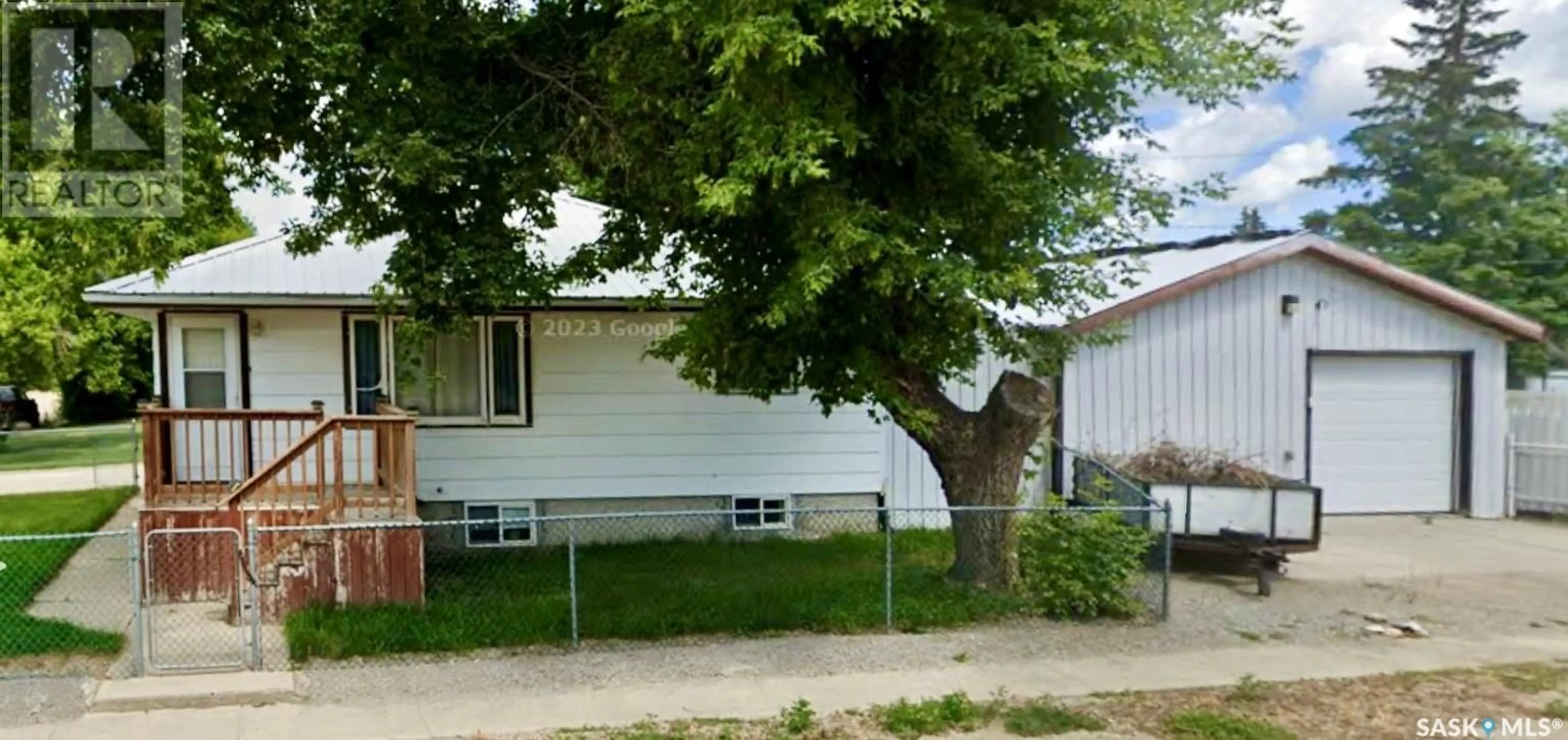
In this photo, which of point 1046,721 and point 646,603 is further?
point 646,603

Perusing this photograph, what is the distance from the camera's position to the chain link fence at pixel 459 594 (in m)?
6.59

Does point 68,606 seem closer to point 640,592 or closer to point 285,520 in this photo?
point 285,520

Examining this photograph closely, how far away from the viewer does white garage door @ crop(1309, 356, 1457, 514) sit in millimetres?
12562

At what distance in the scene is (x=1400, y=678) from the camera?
20.5 ft

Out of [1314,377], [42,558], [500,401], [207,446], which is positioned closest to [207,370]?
[207,446]

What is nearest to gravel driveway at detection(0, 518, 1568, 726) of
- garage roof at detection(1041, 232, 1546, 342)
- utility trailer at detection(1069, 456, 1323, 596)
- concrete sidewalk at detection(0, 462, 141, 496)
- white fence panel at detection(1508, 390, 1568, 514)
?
utility trailer at detection(1069, 456, 1323, 596)

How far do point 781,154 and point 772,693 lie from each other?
3116mm

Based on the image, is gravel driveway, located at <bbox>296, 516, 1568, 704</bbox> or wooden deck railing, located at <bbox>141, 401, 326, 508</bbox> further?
wooden deck railing, located at <bbox>141, 401, 326, 508</bbox>

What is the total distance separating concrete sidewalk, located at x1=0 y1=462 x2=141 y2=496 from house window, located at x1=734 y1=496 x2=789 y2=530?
987cm

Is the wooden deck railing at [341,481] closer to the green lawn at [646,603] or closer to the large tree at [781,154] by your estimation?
the green lawn at [646,603]

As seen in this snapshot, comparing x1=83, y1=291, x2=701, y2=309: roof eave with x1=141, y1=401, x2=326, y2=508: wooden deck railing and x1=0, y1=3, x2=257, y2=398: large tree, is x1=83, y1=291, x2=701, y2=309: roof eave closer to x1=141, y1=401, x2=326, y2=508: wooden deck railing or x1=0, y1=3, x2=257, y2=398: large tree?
x1=0, y1=3, x2=257, y2=398: large tree

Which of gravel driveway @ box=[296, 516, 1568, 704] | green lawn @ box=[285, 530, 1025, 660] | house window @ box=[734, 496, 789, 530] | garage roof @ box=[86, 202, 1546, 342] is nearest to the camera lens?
gravel driveway @ box=[296, 516, 1568, 704]

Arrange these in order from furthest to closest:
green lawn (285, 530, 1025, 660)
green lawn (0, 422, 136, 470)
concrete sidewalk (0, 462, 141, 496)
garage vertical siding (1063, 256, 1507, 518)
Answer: green lawn (0, 422, 136, 470), concrete sidewalk (0, 462, 141, 496), garage vertical siding (1063, 256, 1507, 518), green lawn (285, 530, 1025, 660)

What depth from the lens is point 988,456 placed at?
25.8ft
